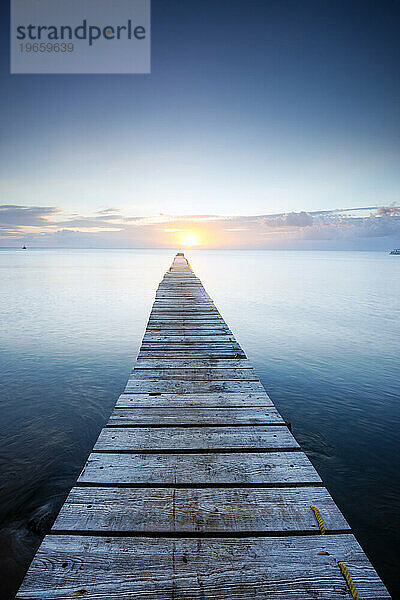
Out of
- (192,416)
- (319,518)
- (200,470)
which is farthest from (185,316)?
(319,518)

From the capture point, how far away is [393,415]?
29.1 feet

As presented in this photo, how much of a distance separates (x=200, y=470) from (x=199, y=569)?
1.07m

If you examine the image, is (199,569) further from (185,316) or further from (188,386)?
(185,316)

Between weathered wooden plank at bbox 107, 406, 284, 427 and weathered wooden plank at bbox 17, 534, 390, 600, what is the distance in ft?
5.81

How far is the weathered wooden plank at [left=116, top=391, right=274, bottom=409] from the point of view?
482cm

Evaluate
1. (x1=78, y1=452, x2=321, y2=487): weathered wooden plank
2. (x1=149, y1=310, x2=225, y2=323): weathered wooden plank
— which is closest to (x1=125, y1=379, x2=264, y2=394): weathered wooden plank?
(x1=78, y1=452, x2=321, y2=487): weathered wooden plank

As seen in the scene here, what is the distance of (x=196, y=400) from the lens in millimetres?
4996

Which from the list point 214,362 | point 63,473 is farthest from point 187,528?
point 63,473

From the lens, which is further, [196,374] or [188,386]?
[196,374]

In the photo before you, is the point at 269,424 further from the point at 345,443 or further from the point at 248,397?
the point at 345,443

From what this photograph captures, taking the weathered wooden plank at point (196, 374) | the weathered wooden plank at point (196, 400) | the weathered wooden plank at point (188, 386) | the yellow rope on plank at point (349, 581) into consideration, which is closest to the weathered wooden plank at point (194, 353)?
the weathered wooden plank at point (196, 374)

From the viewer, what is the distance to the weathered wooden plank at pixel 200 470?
10.3 ft

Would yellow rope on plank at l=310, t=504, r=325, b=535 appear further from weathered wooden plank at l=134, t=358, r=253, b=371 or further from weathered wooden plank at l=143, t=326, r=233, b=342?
weathered wooden plank at l=143, t=326, r=233, b=342

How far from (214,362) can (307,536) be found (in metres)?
4.31
